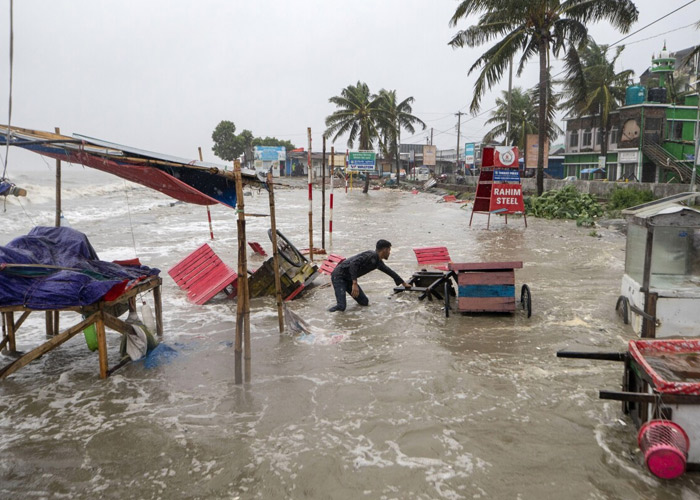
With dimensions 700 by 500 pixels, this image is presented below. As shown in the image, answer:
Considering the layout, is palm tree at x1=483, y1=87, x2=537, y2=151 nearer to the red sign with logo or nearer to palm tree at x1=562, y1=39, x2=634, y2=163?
palm tree at x1=562, y1=39, x2=634, y2=163

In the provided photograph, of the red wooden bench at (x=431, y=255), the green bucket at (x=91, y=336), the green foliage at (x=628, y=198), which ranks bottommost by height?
the green bucket at (x=91, y=336)

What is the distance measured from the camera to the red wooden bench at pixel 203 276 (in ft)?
30.0

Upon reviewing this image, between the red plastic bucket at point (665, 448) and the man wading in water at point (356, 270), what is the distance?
4.93m

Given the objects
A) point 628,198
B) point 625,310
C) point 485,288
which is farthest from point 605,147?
point 485,288

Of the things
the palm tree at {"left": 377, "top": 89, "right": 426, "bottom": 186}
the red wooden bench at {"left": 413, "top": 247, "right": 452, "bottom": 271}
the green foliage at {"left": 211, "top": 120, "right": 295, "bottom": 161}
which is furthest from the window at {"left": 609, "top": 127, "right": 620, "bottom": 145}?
the green foliage at {"left": 211, "top": 120, "right": 295, "bottom": 161}

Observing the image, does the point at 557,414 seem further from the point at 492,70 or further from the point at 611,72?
the point at 611,72

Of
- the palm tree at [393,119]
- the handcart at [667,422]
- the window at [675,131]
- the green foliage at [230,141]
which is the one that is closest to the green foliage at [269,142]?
the green foliage at [230,141]

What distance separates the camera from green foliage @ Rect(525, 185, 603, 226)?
68.5 ft

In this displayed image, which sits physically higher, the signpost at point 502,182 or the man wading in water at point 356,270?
the signpost at point 502,182

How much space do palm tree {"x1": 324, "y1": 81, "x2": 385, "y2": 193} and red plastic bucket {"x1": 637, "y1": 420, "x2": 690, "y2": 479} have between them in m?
42.5

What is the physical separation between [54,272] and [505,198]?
1610 centimetres

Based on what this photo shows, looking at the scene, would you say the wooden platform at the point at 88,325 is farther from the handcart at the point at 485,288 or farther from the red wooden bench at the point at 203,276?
the handcart at the point at 485,288

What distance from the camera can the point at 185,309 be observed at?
351 inches

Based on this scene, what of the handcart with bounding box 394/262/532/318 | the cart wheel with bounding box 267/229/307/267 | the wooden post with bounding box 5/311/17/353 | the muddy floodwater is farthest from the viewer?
the cart wheel with bounding box 267/229/307/267
